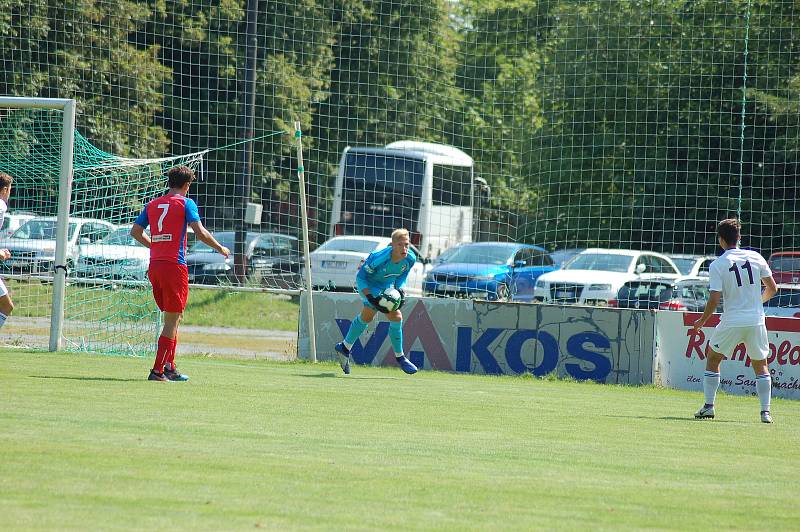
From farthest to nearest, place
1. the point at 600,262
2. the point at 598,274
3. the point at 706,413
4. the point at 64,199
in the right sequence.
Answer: the point at 600,262 < the point at 598,274 < the point at 64,199 < the point at 706,413

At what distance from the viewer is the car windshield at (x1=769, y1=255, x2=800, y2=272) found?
20828 millimetres

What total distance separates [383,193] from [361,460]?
24.2 meters

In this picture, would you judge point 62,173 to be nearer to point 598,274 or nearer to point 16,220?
point 16,220

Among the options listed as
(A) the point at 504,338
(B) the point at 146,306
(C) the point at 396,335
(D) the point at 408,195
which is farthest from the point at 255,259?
(C) the point at 396,335

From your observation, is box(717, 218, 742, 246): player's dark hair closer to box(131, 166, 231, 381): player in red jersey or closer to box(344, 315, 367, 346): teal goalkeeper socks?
box(131, 166, 231, 381): player in red jersey

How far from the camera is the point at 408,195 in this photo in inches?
1119

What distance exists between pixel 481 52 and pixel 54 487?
60.1 ft

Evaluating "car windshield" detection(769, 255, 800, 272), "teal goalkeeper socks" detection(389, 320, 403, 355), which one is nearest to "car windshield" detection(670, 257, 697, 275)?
"car windshield" detection(769, 255, 800, 272)

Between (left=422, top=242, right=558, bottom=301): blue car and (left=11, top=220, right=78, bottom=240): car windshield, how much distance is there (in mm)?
8143

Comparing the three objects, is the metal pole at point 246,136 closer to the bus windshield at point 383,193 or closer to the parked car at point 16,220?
the bus windshield at point 383,193

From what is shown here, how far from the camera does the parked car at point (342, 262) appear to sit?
1059 inches

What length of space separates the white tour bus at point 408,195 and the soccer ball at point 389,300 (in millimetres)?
12247

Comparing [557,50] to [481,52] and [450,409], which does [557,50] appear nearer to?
[481,52]

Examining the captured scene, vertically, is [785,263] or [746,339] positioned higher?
[785,263]
